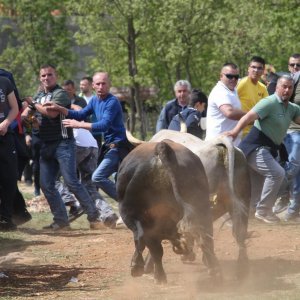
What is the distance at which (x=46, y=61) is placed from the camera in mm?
33438

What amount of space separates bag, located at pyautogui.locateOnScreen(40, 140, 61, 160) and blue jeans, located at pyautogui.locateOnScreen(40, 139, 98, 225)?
31 millimetres

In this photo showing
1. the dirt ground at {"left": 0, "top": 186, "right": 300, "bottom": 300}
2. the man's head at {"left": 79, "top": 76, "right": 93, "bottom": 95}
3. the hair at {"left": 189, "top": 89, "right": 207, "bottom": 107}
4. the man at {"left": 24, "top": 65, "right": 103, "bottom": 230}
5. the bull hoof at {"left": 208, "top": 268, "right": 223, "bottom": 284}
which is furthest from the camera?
the man's head at {"left": 79, "top": 76, "right": 93, "bottom": 95}

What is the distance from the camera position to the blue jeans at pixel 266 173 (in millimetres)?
12641

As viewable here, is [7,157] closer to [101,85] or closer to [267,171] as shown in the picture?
[101,85]

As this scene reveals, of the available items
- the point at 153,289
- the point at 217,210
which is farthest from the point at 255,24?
the point at 153,289

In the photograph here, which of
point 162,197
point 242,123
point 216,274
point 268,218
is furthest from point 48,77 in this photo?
point 216,274

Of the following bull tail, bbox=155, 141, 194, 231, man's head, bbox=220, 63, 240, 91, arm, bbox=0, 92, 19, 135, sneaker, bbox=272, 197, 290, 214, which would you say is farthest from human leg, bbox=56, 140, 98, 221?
bull tail, bbox=155, 141, 194, 231

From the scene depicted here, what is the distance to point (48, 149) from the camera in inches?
498

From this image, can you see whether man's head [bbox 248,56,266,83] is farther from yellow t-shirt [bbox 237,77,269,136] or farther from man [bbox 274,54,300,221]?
man [bbox 274,54,300,221]

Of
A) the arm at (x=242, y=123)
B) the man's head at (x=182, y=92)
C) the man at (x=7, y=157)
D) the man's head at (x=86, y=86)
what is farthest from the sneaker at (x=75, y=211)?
the arm at (x=242, y=123)

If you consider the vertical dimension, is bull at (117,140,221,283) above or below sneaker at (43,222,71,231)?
above

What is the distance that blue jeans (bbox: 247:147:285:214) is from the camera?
12.6m

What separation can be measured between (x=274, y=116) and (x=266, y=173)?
2.87 ft

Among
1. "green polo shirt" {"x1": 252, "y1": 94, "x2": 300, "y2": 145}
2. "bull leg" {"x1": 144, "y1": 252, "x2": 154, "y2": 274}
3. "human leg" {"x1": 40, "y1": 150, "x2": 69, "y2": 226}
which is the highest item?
"green polo shirt" {"x1": 252, "y1": 94, "x2": 300, "y2": 145}
